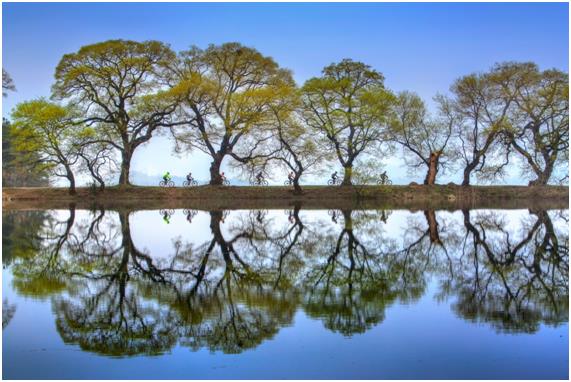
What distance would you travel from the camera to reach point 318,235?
2455 cm

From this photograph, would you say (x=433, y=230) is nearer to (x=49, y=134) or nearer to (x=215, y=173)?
(x=215, y=173)

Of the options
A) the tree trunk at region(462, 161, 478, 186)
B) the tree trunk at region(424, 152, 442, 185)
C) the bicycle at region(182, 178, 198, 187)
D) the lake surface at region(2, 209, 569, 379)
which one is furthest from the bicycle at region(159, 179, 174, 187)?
the lake surface at region(2, 209, 569, 379)

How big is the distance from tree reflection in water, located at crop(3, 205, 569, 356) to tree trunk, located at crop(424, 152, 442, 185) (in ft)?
115

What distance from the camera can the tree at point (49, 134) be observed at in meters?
53.1

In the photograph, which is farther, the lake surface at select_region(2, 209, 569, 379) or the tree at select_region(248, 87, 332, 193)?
the tree at select_region(248, 87, 332, 193)

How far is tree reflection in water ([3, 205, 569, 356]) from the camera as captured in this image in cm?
1054

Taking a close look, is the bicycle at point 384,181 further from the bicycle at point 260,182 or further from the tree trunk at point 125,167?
the tree trunk at point 125,167

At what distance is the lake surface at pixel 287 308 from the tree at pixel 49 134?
33.3 metres

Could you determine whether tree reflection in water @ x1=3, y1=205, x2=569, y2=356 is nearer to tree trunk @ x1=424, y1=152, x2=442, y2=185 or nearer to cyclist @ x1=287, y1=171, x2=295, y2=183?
cyclist @ x1=287, y1=171, x2=295, y2=183

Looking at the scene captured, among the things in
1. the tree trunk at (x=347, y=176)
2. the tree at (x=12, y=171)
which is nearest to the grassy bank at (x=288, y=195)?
the tree trunk at (x=347, y=176)

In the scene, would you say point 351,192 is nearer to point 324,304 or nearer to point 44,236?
point 44,236

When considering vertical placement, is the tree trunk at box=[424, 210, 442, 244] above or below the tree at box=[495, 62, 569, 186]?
below

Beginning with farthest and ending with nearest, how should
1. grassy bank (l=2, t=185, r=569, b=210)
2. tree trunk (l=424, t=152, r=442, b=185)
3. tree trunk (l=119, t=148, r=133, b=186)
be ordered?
tree trunk (l=424, t=152, r=442, b=185) < tree trunk (l=119, t=148, r=133, b=186) < grassy bank (l=2, t=185, r=569, b=210)

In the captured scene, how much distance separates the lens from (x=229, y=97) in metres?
56.8
